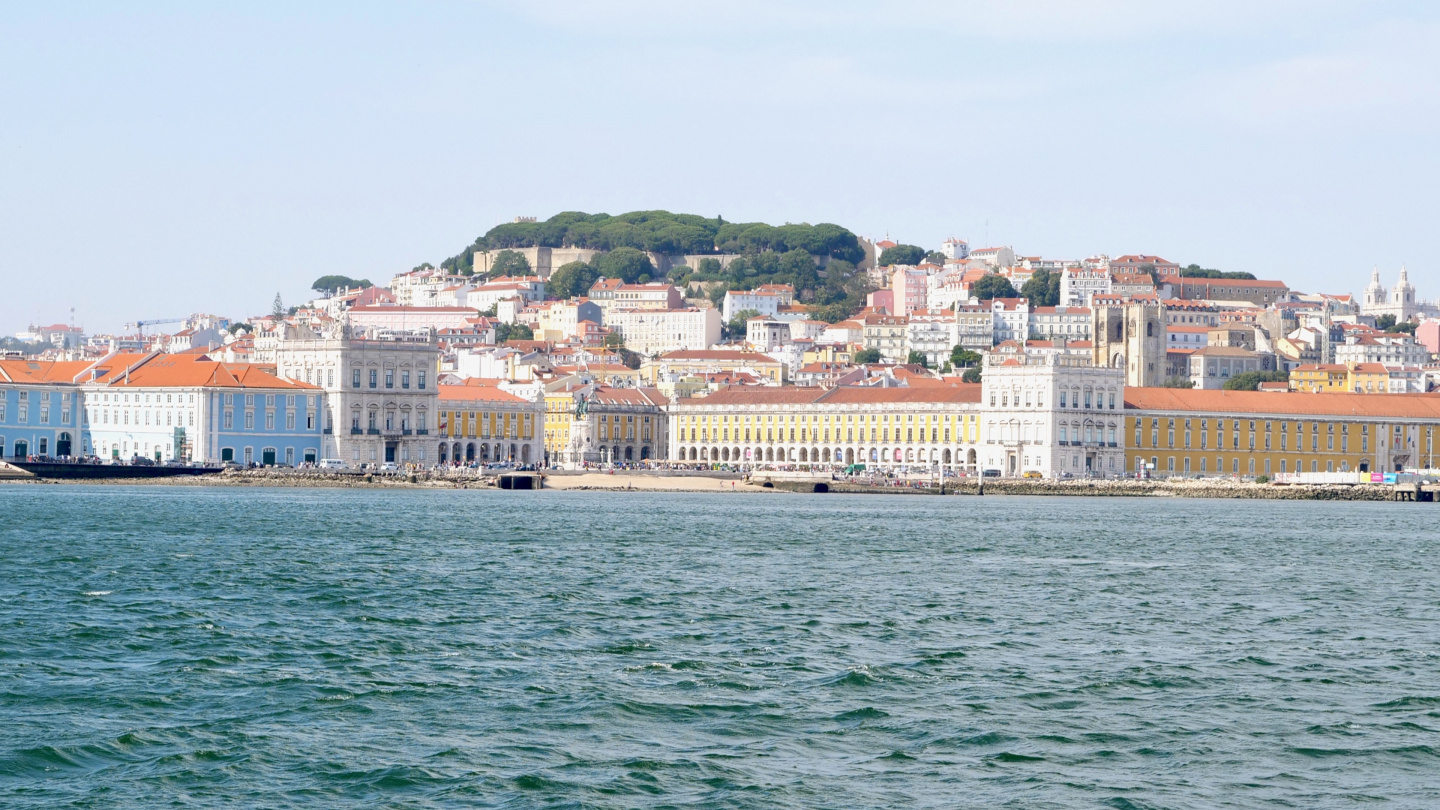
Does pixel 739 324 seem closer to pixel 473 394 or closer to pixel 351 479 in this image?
A: pixel 473 394

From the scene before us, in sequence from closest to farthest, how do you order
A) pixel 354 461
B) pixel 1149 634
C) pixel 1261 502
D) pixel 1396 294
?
1. pixel 1149 634
2. pixel 1261 502
3. pixel 354 461
4. pixel 1396 294

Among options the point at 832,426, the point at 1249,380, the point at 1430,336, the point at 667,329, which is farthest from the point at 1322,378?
the point at 667,329

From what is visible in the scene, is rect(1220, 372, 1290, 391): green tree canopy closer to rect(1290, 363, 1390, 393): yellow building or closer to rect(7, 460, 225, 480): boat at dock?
rect(1290, 363, 1390, 393): yellow building

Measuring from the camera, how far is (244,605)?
2397 cm

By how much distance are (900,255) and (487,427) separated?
325ft

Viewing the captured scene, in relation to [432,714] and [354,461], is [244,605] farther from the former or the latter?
[354,461]

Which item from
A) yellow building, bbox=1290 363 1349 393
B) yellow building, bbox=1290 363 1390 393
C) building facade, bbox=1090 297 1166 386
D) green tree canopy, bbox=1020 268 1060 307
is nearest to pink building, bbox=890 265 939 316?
green tree canopy, bbox=1020 268 1060 307

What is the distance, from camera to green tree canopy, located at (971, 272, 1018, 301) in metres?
161

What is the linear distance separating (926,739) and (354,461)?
72364 millimetres

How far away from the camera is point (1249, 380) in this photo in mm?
127750

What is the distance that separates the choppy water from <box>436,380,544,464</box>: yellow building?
56615 millimetres

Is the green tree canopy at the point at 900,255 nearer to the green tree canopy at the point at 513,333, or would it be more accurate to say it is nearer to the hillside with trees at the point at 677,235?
the hillside with trees at the point at 677,235

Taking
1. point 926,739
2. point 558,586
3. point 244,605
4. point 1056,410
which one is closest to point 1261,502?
point 1056,410

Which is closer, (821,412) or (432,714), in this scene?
→ (432,714)
